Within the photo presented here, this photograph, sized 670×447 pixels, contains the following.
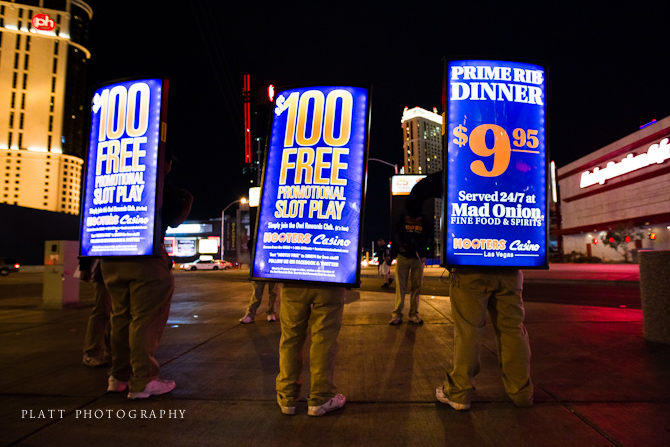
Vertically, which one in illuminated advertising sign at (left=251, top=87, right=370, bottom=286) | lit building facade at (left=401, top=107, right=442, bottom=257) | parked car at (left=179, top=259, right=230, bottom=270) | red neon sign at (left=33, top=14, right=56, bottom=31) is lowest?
parked car at (left=179, top=259, right=230, bottom=270)

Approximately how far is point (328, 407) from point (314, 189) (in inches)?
61.4

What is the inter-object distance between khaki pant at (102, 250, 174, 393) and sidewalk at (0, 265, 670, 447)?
22cm

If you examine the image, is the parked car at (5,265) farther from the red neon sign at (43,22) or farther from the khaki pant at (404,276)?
the red neon sign at (43,22)

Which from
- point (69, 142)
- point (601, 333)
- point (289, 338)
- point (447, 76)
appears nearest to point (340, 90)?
point (447, 76)

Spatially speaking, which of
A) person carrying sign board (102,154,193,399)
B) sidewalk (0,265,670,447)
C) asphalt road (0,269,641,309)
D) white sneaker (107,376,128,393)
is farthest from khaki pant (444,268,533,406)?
asphalt road (0,269,641,309)

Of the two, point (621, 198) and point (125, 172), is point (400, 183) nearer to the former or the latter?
point (125, 172)

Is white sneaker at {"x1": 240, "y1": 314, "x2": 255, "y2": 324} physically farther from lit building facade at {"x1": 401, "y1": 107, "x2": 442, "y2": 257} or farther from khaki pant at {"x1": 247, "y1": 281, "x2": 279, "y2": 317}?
lit building facade at {"x1": 401, "y1": 107, "x2": 442, "y2": 257}

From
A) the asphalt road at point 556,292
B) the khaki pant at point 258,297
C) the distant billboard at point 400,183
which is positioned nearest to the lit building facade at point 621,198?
the asphalt road at point 556,292

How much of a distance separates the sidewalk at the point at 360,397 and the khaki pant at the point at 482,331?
155 mm

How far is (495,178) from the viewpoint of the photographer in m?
3.05

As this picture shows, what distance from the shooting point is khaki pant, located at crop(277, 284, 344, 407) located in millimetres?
2678

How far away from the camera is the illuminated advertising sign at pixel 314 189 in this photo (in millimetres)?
2893

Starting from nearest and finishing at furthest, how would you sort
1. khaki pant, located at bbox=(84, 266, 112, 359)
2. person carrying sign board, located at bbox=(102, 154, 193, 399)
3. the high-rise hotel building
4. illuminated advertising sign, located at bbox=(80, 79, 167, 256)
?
person carrying sign board, located at bbox=(102, 154, 193, 399) → illuminated advertising sign, located at bbox=(80, 79, 167, 256) → khaki pant, located at bbox=(84, 266, 112, 359) → the high-rise hotel building

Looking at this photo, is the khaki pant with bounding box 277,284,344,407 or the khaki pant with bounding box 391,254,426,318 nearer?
the khaki pant with bounding box 277,284,344,407
